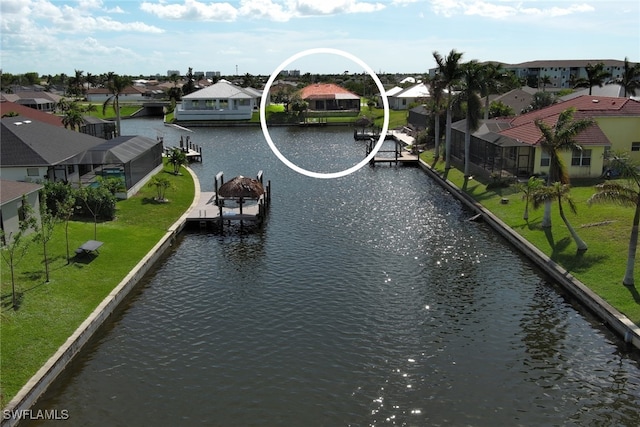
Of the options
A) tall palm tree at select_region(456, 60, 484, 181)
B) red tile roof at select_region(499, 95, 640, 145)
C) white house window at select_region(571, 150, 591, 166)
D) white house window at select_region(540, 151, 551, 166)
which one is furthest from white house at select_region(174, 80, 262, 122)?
white house window at select_region(571, 150, 591, 166)

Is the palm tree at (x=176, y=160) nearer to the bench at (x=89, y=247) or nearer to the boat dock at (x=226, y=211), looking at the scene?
the boat dock at (x=226, y=211)

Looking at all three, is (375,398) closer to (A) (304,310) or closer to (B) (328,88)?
(A) (304,310)

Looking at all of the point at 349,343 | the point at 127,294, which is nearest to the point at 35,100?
the point at 127,294

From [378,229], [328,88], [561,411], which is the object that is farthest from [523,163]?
[328,88]

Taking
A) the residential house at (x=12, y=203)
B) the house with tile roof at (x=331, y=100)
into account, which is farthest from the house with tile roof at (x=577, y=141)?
the house with tile roof at (x=331, y=100)

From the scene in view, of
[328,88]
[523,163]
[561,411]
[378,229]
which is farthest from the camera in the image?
[328,88]
